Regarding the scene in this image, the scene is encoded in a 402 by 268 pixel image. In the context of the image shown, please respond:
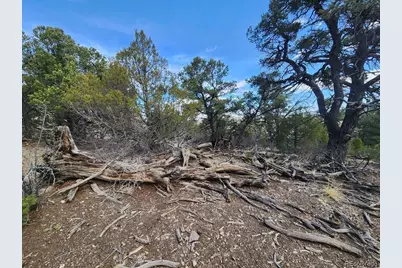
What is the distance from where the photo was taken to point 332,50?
5.07 metres

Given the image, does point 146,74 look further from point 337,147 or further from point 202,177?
point 337,147

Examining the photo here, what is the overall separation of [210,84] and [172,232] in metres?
8.77

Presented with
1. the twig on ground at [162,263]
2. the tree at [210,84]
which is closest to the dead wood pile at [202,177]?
the twig on ground at [162,263]

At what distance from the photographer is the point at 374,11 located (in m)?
3.57

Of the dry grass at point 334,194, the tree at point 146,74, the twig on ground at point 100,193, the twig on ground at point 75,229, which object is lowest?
the twig on ground at point 75,229

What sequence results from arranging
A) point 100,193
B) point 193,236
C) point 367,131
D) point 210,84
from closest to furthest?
point 193,236 < point 100,193 < point 367,131 < point 210,84

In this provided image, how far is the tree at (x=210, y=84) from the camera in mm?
9102

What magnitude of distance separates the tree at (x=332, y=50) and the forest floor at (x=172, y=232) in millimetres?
3502

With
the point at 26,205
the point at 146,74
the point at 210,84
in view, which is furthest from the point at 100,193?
the point at 210,84

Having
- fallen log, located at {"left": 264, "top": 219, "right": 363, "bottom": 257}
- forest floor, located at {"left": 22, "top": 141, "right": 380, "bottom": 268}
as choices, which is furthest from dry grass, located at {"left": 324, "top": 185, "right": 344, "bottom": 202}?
fallen log, located at {"left": 264, "top": 219, "right": 363, "bottom": 257}

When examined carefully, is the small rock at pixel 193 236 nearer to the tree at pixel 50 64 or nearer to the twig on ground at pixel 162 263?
the twig on ground at pixel 162 263

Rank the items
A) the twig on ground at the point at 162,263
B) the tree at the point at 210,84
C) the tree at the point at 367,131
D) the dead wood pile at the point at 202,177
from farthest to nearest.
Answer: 1. the tree at the point at 210,84
2. the tree at the point at 367,131
3. the dead wood pile at the point at 202,177
4. the twig on ground at the point at 162,263

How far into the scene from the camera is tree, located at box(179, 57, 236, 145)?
910 cm

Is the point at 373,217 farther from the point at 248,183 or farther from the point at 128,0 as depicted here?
the point at 128,0
